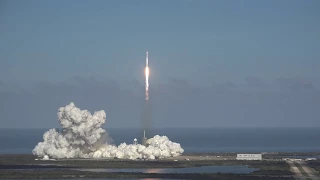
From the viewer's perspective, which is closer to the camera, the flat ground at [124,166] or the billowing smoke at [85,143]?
the flat ground at [124,166]

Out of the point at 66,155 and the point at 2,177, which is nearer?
the point at 2,177

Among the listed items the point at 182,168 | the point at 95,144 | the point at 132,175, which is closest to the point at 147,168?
the point at 182,168

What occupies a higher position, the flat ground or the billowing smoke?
the billowing smoke

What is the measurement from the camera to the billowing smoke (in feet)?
501

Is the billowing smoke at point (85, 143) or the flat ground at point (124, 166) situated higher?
the billowing smoke at point (85, 143)

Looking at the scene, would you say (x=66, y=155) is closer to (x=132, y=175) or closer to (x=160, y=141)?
(x=160, y=141)

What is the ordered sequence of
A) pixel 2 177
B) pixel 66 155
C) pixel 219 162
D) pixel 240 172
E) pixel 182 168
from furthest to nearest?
pixel 66 155 → pixel 219 162 → pixel 182 168 → pixel 240 172 → pixel 2 177

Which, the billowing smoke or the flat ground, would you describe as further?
the billowing smoke

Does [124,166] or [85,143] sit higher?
[85,143]

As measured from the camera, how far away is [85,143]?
155m

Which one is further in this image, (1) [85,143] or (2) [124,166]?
(1) [85,143]

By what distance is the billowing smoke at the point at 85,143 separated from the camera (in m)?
153

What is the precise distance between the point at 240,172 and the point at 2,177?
111 feet

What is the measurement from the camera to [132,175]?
122m
